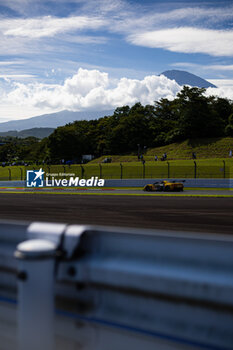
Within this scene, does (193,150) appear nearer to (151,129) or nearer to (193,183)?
(151,129)

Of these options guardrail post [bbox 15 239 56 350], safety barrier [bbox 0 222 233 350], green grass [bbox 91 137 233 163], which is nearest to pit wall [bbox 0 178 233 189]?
safety barrier [bbox 0 222 233 350]

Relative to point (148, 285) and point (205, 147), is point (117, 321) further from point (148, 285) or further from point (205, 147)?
point (205, 147)

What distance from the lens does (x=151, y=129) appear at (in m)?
102

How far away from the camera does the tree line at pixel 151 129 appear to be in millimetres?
94625

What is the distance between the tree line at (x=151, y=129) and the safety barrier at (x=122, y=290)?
91.3m

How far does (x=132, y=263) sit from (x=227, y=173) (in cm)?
4208

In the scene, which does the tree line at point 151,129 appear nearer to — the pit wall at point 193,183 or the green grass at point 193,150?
the green grass at point 193,150

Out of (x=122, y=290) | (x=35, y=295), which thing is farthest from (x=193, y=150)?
(x=35, y=295)

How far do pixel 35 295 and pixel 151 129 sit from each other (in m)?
101

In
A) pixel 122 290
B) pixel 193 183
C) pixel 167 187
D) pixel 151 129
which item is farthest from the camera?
pixel 151 129

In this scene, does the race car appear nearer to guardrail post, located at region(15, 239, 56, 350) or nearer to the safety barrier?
the safety barrier

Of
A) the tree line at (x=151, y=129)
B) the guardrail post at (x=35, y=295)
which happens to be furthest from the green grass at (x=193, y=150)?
the guardrail post at (x=35, y=295)

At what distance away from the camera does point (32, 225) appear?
129 inches

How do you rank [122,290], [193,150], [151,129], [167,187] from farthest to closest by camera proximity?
[151,129]
[193,150]
[167,187]
[122,290]
